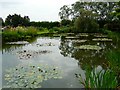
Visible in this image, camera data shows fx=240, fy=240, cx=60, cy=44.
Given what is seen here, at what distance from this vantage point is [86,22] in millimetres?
22844

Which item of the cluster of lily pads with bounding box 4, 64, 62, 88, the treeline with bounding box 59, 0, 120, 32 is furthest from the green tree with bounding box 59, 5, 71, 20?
the cluster of lily pads with bounding box 4, 64, 62, 88

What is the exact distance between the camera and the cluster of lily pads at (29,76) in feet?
16.2

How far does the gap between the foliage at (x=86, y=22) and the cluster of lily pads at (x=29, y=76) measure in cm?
1662

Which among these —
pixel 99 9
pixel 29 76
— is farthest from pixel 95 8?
pixel 29 76

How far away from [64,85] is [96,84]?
2400mm

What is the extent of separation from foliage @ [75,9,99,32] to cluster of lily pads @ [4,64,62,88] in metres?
16.6

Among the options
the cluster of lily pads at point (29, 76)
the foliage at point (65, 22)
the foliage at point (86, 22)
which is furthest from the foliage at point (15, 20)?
the cluster of lily pads at point (29, 76)

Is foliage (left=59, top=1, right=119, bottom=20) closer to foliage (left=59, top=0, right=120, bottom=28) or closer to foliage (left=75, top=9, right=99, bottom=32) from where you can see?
foliage (left=59, top=0, right=120, bottom=28)

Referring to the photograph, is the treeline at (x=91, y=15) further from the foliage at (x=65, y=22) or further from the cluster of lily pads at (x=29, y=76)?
the cluster of lily pads at (x=29, y=76)

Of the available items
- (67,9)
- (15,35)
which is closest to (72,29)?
(67,9)

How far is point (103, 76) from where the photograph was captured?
Result: 2643 mm

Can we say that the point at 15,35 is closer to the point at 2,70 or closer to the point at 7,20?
Answer: the point at 2,70

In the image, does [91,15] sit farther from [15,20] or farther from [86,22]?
[15,20]

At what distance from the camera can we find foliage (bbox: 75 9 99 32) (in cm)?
2283
